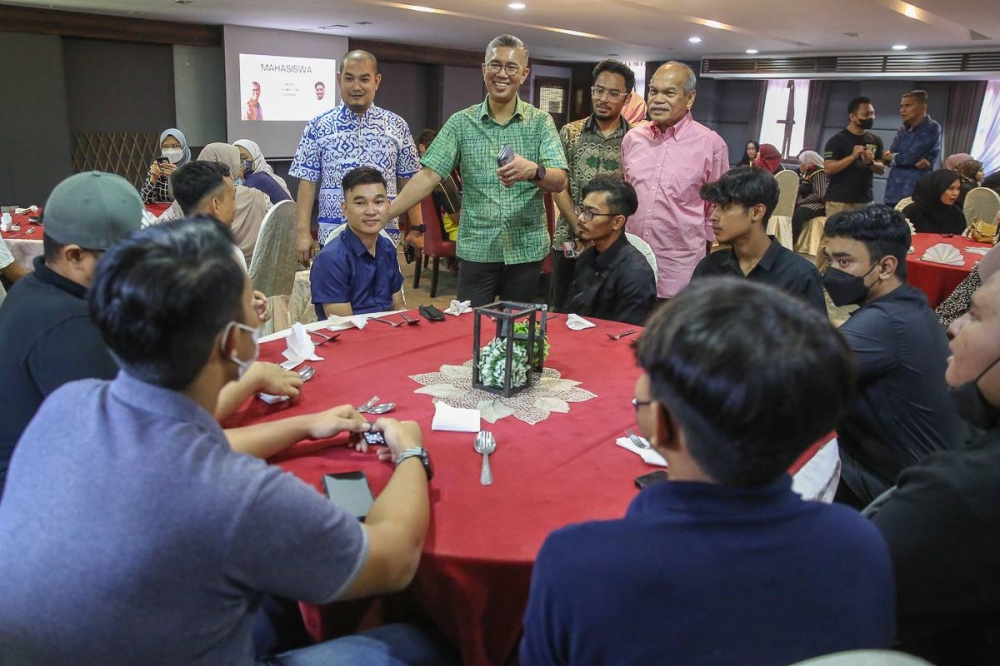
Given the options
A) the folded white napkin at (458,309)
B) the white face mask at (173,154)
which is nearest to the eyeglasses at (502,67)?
the folded white napkin at (458,309)

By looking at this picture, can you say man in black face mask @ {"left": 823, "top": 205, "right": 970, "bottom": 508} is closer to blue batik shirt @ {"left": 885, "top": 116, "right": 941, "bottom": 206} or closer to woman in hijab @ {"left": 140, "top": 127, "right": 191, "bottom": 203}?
woman in hijab @ {"left": 140, "top": 127, "right": 191, "bottom": 203}

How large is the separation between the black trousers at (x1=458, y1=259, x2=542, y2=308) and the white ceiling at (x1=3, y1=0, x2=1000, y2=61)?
185 inches

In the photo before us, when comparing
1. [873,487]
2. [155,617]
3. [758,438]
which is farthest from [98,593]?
[873,487]

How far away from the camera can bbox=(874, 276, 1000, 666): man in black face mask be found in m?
0.96

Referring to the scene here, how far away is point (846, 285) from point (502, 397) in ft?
3.51

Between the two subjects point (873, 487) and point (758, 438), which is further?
point (873, 487)

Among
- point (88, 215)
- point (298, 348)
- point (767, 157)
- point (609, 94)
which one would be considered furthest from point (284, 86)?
point (88, 215)

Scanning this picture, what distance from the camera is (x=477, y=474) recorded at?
1.39 metres

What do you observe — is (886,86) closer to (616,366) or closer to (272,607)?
(616,366)

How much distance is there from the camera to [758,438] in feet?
2.50

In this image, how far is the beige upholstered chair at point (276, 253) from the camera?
3301mm

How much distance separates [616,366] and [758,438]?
1.27 m

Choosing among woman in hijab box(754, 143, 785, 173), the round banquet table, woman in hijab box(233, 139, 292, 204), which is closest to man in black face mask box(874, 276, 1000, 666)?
the round banquet table

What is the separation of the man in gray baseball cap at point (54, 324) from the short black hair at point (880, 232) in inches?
74.9
